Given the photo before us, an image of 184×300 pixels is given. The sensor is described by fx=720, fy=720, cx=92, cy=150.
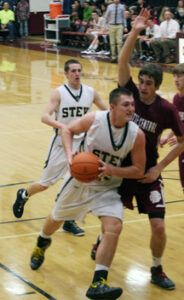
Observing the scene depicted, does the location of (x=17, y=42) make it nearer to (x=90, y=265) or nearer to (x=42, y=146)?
(x=42, y=146)

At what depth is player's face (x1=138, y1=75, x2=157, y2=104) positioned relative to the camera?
6023 millimetres

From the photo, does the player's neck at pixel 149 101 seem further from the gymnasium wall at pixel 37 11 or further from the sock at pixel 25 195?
the gymnasium wall at pixel 37 11

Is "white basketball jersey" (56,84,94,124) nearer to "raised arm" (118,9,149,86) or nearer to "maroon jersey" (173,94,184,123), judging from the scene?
"maroon jersey" (173,94,184,123)

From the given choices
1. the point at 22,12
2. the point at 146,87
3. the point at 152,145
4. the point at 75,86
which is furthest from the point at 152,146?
the point at 22,12

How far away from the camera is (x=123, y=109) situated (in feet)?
18.5

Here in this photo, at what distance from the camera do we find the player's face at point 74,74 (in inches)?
300

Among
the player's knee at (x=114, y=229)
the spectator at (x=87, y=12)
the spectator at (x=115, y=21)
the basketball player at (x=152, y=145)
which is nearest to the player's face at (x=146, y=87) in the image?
the basketball player at (x=152, y=145)

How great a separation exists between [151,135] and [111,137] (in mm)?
525

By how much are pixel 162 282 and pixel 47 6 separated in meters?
28.4

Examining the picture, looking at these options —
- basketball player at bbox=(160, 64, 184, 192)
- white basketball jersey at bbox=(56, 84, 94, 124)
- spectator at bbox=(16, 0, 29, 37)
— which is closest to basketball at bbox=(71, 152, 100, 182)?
basketball player at bbox=(160, 64, 184, 192)

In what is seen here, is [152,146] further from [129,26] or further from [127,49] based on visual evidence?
[129,26]

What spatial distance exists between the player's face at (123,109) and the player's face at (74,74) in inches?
79.8

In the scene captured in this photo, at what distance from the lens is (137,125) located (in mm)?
6086

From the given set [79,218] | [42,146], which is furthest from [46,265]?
[42,146]
